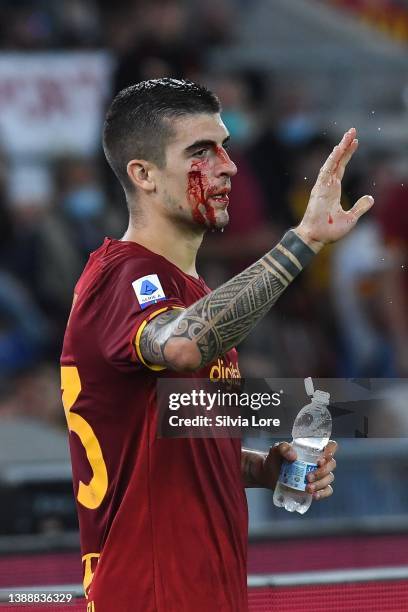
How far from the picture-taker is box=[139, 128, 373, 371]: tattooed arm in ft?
9.56

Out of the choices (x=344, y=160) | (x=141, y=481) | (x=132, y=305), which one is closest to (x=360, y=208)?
(x=344, y=160)

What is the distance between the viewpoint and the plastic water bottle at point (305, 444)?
322cm

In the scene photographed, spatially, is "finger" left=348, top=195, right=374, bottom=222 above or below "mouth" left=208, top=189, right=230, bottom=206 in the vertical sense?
below

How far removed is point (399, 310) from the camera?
784 cm

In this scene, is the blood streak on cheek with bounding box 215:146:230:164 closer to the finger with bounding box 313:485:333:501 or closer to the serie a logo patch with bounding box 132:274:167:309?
the serie a logo patch with bounding box 132:274:167:309

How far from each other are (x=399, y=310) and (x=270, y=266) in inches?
194

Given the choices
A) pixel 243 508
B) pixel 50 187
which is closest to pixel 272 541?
pixel 243 508

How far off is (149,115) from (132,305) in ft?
1.93

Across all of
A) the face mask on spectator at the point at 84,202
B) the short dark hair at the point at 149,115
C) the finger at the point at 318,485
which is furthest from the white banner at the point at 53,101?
the finger at the point at 318,485

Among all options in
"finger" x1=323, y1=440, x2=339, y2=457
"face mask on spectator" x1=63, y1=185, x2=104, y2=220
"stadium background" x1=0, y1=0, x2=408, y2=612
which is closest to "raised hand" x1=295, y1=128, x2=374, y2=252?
"finger" x1=323, y1=440, x2=339, y2=457

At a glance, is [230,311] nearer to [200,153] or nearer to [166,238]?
[166,238]

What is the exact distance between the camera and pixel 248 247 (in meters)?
8.16

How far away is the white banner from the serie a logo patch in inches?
227

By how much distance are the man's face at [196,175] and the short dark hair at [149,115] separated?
29mm
